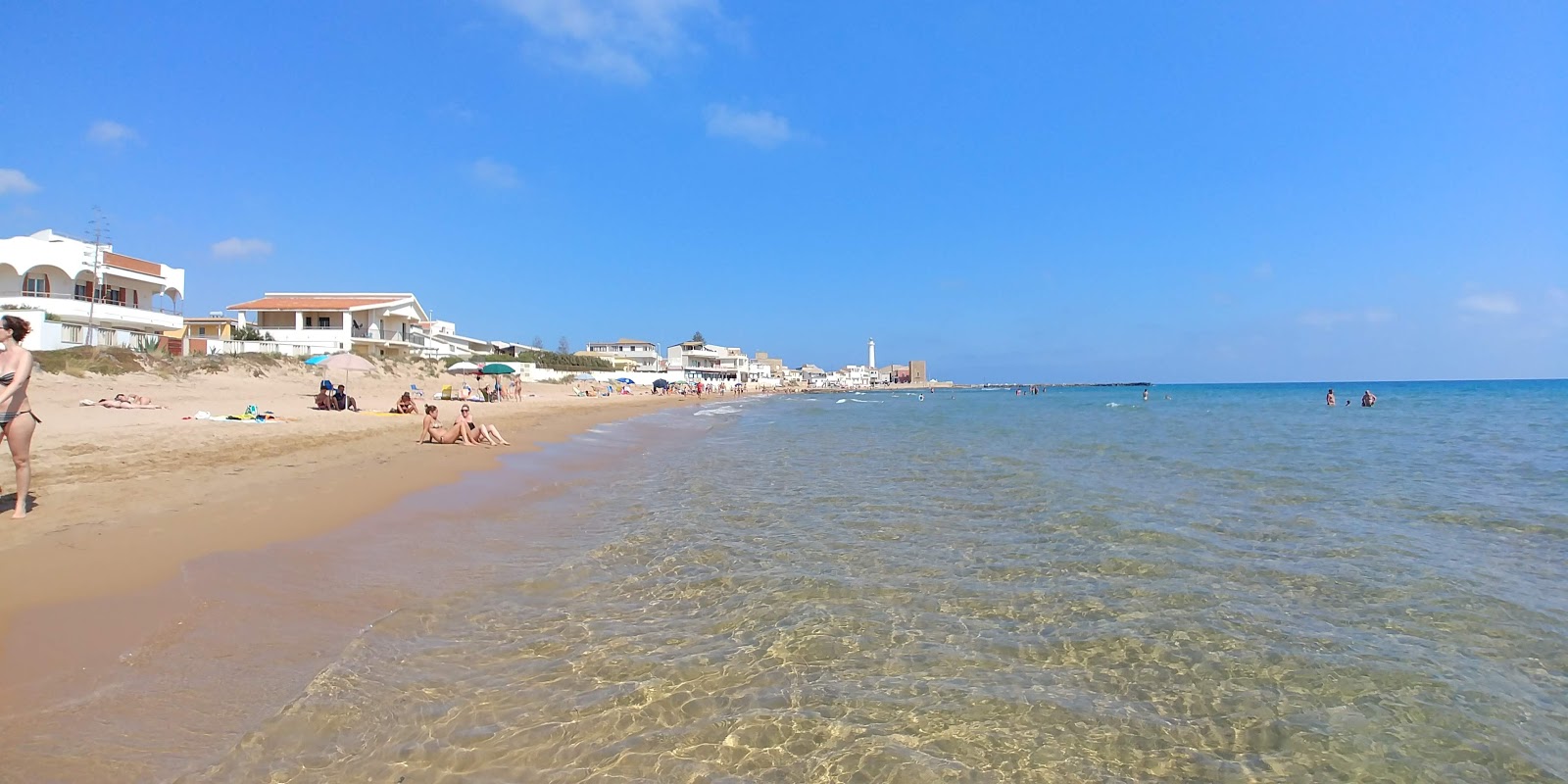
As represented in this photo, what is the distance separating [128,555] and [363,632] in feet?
8.91

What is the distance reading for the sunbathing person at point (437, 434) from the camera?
15109 millimetres

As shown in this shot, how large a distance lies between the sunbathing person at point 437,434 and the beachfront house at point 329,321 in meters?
25.1

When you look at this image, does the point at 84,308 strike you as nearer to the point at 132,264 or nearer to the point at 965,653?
the point at 132,264

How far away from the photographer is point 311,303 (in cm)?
3931

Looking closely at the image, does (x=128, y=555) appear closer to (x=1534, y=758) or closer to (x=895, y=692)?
(x=895, y=692)

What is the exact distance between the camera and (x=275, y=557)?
5.84 meters

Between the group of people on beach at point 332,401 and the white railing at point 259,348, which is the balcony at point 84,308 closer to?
the white railing at point 259,348

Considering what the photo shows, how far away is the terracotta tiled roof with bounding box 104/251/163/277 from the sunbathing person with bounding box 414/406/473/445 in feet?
87.9

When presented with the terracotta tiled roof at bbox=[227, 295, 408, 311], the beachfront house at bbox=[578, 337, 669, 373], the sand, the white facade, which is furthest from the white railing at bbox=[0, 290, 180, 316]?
the white facade

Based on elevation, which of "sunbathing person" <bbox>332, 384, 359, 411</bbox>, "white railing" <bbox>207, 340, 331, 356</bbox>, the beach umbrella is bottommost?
"sunbathing person" <bbox>332, 384, 359, 411</bbox>

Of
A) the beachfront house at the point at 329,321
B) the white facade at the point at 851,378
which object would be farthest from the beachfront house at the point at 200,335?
→ the white facade at the point at 851,378

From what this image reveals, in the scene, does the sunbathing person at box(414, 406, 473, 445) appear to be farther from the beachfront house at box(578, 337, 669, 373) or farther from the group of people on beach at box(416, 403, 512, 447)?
the beachfront house at box(578, 337, 669, 373)

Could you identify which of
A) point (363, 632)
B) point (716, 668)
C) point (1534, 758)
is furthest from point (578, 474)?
point (1534, 758)

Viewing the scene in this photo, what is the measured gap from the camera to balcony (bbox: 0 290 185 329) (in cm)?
2677
